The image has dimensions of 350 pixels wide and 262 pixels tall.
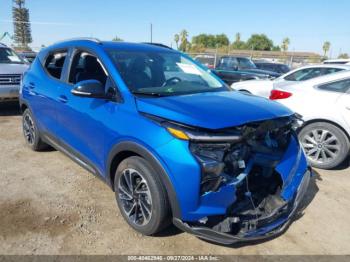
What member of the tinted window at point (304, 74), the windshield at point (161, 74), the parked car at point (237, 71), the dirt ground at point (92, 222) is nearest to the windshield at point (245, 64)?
the parked car at point (237, 71)

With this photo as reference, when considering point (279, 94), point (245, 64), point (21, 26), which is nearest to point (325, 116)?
point (279, 94)

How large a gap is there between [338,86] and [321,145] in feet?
3.22

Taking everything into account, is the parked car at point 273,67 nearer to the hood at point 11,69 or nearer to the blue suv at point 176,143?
the hood at point 11,69

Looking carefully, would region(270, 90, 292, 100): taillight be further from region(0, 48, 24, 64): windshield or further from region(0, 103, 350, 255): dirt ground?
region(0, 48, 24, 64): windshield

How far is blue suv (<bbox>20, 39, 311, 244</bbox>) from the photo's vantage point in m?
2.46

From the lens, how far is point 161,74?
11.8 feet

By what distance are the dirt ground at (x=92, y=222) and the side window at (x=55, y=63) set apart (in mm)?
1369

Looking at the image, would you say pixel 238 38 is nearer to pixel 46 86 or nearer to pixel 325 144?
pixel 325 144

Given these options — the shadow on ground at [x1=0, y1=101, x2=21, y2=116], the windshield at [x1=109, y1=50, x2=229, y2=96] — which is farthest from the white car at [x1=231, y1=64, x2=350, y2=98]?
the shadow on ground at [x1=0, y1=101, x2=21, y2=116]

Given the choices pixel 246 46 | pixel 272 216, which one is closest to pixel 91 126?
pixel 272 216

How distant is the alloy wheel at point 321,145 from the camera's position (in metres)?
4.71

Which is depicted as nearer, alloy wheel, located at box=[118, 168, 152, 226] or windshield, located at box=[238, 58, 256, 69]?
alloy wheel, located at box=[118, 168, 152, 226]

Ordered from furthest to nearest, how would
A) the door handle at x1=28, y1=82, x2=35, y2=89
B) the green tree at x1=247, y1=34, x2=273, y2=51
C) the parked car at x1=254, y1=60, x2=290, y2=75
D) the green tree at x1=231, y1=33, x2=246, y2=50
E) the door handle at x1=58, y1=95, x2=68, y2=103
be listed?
the green tree at x1=247, y1=34, x2=273, y2=51
the green tree at x1=231, y1=33, x2=246, y2=50
the parked car at x1=254, y1=60, x2=290, y2=75
the door handle at x1=28, y1=82, x2=35, y2=89
the door handle at x1=58, y1=95, x2=68, y2=103

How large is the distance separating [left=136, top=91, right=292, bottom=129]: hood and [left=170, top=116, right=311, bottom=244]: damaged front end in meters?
0.07
